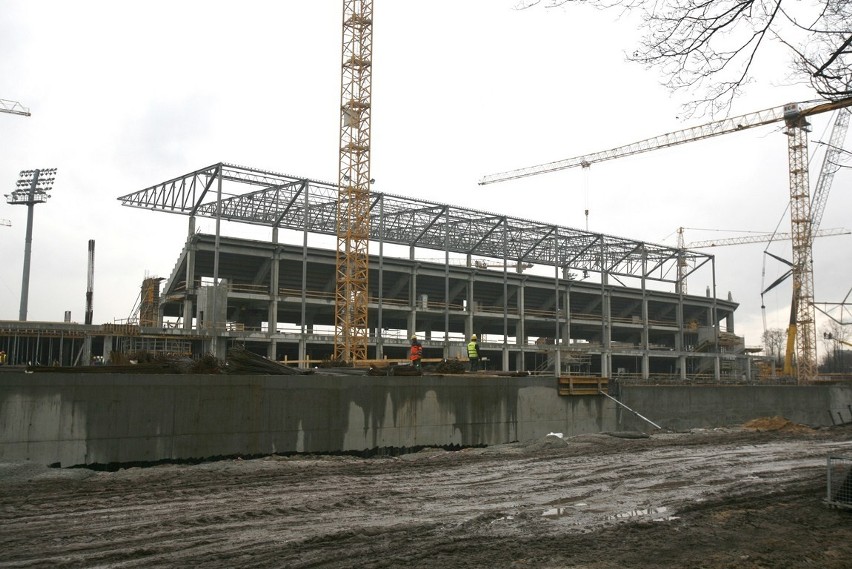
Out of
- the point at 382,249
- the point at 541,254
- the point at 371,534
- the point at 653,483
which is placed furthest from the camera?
the point at 541,254

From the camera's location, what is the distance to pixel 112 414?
45.1 feet

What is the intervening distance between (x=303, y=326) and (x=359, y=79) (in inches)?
603

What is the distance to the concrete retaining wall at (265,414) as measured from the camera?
13078mm

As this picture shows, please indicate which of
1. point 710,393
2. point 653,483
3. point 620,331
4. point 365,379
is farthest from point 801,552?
point 620,331

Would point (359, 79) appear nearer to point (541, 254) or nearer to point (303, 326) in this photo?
point (303, 326)

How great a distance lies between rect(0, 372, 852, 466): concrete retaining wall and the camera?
13078 millimetres

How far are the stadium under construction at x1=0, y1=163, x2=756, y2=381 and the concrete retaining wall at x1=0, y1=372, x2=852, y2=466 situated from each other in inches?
247

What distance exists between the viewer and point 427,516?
8594mm

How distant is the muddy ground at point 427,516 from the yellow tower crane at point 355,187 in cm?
2739

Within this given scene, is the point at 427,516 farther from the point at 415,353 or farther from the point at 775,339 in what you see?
the point at 775,339

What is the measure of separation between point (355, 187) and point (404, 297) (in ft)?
47.8

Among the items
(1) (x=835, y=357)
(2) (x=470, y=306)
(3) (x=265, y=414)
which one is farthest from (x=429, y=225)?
(1) (x=835, y=357)

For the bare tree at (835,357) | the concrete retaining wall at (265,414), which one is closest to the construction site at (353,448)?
the concrete retaining wall at (265,414)

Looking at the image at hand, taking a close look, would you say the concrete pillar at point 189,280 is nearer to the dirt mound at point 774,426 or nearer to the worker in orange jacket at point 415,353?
the worker in orange jacket at point 415,353
